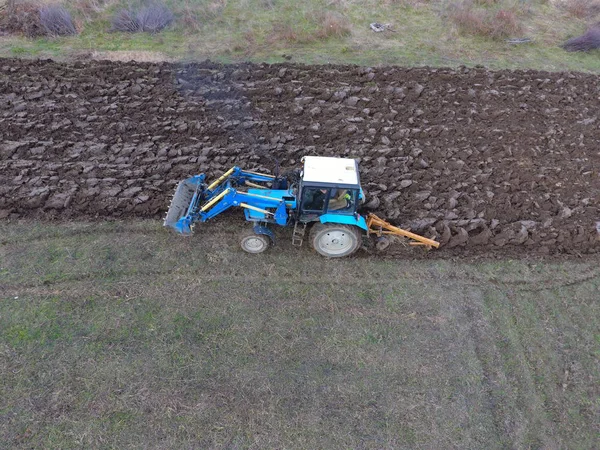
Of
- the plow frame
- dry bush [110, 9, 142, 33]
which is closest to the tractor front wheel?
the plow frame

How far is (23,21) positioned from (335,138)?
12626 mm

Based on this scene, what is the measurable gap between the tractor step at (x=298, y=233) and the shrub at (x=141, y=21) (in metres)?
11.7

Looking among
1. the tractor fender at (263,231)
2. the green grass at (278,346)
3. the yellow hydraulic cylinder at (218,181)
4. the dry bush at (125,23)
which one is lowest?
the green grass at (278,346)

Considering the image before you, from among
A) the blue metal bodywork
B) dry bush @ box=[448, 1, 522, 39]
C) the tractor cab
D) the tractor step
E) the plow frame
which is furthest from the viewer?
dry bush @ box=[448, 1, 522, 39]

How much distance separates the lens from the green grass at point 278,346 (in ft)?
20.2

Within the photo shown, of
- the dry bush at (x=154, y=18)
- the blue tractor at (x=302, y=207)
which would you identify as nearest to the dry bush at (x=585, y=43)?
the blue tractor at (x=302, y=207)

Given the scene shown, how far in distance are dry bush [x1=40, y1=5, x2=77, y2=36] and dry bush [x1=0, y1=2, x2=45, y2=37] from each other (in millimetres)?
195

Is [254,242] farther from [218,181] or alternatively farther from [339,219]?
[339,219]

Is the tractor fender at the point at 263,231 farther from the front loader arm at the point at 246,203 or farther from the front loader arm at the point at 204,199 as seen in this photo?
the front loader arm at the point at 204,199

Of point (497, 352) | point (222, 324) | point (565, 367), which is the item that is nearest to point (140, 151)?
point (222, 324)

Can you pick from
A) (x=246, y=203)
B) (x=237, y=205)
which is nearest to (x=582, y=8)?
(x=246, y=203)

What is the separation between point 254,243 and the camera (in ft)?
26.7

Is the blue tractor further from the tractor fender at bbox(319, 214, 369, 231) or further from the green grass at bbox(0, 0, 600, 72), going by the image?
the green grass at bbox(0, 0, 600, 72)

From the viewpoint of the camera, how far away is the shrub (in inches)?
632
